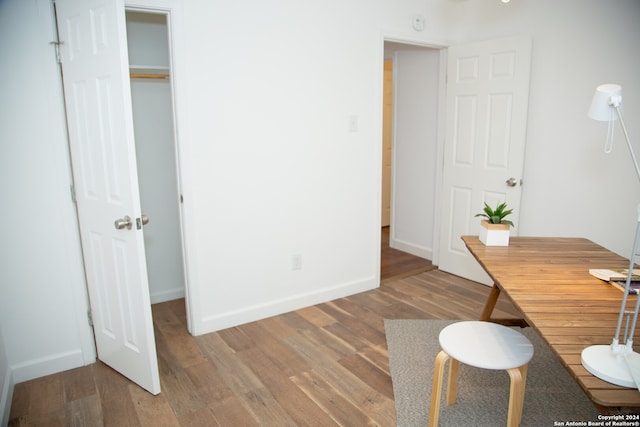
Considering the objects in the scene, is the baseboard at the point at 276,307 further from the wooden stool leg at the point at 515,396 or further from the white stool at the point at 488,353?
the wooden stool leg at the point at 515,396

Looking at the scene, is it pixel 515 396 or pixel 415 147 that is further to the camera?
pixel 415 147

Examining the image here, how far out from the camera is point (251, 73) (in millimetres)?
2832

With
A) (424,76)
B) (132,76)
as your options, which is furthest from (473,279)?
(132,76)

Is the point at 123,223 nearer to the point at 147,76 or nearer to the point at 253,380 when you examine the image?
the point at 253,380

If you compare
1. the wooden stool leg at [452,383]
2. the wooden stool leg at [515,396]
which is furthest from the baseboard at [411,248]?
the wooden stool leg at [515,396]

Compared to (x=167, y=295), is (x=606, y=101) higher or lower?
higher

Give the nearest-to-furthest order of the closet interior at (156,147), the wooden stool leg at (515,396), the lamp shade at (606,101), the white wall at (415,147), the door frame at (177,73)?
1. the lamp shade at (606,101)
2. the wooden stool leg at (515,396)
3. the door frame at (177,73)
4. the closet interior at (156,147)
5. the white wall at (415,147)

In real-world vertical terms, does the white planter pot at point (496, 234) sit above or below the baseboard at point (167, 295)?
above

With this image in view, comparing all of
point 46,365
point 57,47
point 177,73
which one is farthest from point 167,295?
point 57,47

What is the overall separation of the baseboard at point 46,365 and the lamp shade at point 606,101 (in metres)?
2.88

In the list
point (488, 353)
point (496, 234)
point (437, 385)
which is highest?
point (496, 234)

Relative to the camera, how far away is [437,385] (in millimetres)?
1784

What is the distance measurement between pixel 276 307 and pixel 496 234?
66.0 inches

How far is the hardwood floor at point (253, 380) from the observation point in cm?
208
